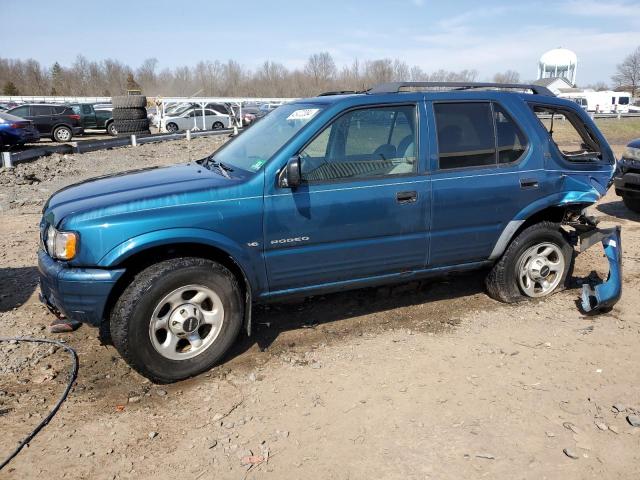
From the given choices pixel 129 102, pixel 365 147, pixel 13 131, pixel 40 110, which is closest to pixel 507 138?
pixel 365 147

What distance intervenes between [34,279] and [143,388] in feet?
8.47

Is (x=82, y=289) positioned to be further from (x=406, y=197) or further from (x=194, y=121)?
(x=194, y=121)

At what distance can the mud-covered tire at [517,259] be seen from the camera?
464cm

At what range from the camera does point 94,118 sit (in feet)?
90.6

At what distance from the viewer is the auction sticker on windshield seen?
396cm

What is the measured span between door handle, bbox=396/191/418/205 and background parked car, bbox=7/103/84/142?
23439 mm

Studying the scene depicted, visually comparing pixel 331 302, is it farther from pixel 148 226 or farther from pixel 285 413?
pixel 148 226

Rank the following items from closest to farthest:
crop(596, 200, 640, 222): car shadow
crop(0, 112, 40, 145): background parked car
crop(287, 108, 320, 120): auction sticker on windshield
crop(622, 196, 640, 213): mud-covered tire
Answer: crop(287, 108, 320, 120): auction sticker on windshield
crop(622, 196, 640, 213): mud-covered tire
crop(596, 200, 640, 222): car shadow
crop(0, 112, 40, 145): background parked car

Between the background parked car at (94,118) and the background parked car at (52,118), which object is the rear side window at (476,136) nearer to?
the background parked car at (52,118)

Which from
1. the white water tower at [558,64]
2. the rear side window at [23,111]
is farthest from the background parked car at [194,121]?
the white water tower at [558,64]

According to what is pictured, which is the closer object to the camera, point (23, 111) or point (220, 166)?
point (220, 166)

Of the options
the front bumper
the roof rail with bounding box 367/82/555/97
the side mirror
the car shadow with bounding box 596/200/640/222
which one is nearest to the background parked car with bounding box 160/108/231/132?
the car shadow with bounding box 596/200/640/222

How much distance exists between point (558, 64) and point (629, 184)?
306ft

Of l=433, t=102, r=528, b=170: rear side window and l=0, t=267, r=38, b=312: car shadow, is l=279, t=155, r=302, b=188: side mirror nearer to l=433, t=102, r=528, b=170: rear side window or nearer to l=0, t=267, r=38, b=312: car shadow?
l=433, t=102, r=528, b=170: rear side window
